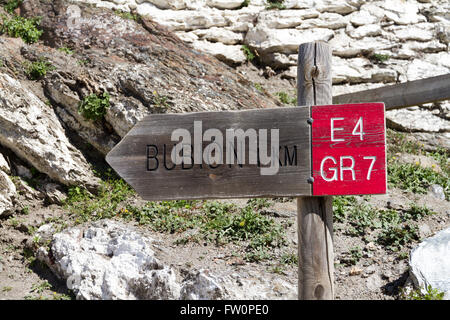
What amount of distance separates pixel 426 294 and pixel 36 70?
608cm

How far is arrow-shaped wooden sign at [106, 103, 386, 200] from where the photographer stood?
207cm

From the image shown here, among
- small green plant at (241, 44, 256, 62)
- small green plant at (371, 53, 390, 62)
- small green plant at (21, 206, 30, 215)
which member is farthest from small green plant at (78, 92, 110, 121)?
small green plant at (371, 53, 390, 62)

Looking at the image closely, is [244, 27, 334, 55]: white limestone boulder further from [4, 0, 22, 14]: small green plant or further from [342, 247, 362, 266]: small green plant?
[342, 247, 362, 266]: small green plant

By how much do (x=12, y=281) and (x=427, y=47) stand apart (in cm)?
884

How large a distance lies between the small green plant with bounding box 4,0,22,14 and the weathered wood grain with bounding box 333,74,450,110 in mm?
6734

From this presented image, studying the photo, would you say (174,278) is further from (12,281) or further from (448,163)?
(448,163)

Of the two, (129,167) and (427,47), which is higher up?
(427,47)

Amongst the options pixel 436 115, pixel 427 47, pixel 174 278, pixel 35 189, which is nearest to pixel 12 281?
pixel 35 189

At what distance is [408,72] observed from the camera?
794 cm

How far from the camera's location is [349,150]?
207cm

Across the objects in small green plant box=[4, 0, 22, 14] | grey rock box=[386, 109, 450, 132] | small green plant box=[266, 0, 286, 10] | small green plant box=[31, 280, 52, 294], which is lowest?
small green plant box=[31, 280, 52, 294]

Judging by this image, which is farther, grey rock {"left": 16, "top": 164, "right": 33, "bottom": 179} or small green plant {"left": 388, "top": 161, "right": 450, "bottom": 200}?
grey rock {"left": 16, "top": 164, "right": 33, "bottom": 179}

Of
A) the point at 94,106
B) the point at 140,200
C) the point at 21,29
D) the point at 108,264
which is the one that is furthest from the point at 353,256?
the point at 21,29

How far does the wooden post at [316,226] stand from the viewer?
2123 mm
